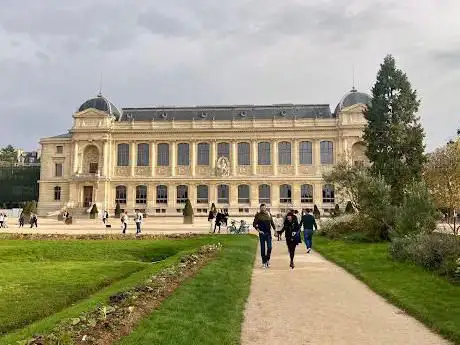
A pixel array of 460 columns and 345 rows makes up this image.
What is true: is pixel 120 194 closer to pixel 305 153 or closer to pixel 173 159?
pixel 173 159

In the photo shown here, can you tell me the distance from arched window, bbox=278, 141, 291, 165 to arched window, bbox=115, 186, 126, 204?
2235cm

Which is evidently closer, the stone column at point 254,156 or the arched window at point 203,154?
the stone column at point 254,156

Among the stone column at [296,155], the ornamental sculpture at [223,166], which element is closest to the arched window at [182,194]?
the ornamental sculpture at [223,166]

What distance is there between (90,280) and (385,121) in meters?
20.2

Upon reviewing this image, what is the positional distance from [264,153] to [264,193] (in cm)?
566

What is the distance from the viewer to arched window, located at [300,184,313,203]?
2601 inches

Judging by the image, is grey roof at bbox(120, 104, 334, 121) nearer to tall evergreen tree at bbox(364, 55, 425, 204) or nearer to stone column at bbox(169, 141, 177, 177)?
stone column at bbox(169, 141, 177, 177)

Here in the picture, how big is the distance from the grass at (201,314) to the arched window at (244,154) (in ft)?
185

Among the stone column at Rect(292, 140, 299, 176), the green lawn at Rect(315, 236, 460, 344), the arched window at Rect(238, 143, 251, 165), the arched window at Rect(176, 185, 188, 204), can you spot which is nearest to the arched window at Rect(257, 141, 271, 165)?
the arched window at Rect(238, 143, 251, 165)

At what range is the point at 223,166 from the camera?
2689 inches

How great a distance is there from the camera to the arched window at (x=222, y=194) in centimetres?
6756

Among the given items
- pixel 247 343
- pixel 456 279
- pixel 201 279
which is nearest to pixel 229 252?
pixel 201 279

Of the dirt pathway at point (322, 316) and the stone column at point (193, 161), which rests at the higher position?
the stone column at point (193, 161)

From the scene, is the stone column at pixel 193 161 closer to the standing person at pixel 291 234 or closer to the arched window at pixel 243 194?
the arched window at pixel 243 194
